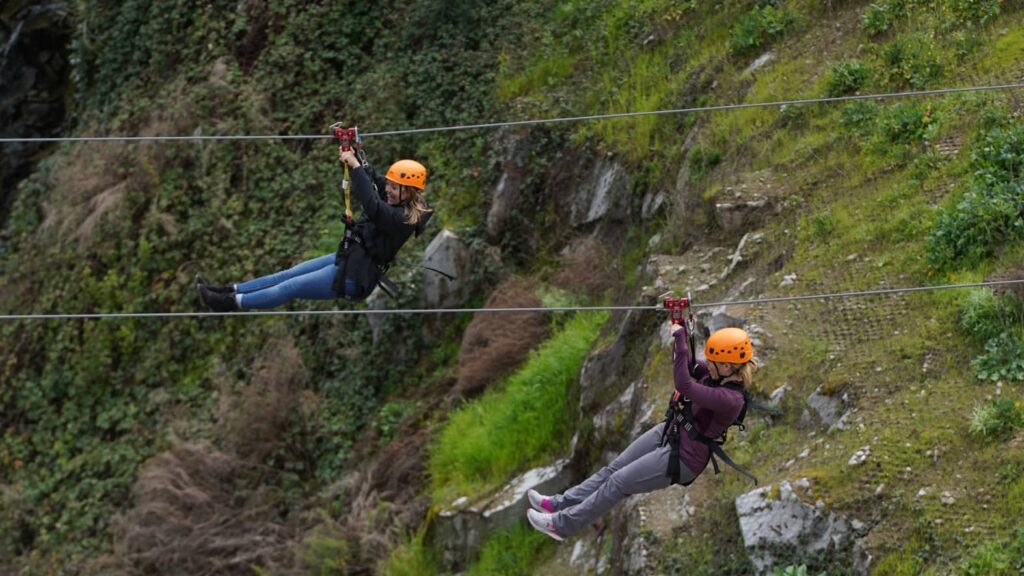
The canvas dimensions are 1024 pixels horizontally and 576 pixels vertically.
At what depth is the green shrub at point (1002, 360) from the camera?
1052 cm

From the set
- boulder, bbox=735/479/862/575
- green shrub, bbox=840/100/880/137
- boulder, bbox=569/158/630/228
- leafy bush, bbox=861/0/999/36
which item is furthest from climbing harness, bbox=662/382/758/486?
boulder, bbox=569/158/630/228

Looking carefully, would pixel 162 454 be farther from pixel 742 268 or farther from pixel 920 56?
pixel 920 56

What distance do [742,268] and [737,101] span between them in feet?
10.1

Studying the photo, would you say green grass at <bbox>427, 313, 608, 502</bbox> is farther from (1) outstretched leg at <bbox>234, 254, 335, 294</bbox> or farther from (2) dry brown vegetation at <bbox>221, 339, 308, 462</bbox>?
(1) outstretched leg at <bbox>234, 254, 335, 294</bbox>

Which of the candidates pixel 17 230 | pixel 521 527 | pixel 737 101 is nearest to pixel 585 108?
pixel 737 101

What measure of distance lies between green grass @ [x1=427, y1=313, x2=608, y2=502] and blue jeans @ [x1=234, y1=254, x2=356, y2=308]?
469 cm

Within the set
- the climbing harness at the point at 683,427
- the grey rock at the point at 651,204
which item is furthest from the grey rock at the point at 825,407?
the grey rock at the point at 651,204

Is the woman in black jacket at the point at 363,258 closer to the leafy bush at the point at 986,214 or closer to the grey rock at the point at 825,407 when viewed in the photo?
the grey rock at the point at 825,407

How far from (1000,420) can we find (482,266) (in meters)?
8.77

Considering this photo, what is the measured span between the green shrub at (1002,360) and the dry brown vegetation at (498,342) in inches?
254

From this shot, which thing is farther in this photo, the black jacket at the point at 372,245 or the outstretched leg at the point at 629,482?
the black jacket at the point at 372,245

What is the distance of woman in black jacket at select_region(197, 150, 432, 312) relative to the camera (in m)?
10.3

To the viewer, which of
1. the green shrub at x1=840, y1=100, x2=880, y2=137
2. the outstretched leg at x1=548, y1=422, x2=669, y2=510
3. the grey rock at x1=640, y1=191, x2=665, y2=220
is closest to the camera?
the outstretched leg at x1=548, y1=422, x2=669, y2=510

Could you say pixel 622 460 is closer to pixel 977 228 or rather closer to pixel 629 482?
pixel 629 482
